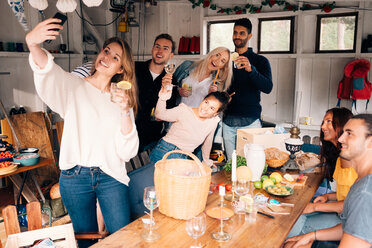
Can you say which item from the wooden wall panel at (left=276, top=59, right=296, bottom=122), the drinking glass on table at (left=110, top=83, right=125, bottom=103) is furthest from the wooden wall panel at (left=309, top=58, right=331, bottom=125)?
the drinking glass on table at (left=110, top=83, right=125, bottom=103)

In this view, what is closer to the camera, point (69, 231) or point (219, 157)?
point (69, 231)

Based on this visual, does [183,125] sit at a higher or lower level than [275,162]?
higher

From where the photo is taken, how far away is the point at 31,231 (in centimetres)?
166

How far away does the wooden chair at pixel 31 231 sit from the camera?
64.2 inches

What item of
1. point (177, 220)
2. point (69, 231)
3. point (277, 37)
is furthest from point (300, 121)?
point (69, 231)

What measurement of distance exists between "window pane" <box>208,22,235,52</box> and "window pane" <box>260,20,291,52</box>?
22.3 inches

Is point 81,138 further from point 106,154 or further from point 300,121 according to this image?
point 300,121

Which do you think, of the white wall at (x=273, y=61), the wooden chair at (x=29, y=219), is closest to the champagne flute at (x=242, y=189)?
the wooden chair at (x=29, y=219)

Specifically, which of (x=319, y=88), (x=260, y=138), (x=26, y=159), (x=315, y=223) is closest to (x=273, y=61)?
(x=319, y=88)

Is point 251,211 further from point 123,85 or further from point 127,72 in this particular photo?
point 127,72

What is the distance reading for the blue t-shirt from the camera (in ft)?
4.73

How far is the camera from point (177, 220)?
181 centimetres

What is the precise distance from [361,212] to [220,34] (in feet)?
15.2

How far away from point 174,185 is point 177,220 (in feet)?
0.72
